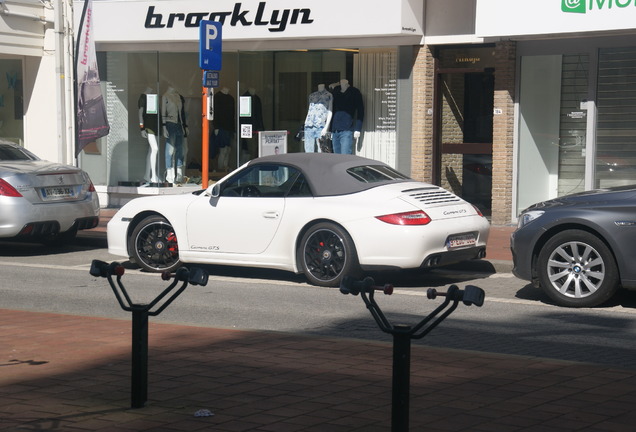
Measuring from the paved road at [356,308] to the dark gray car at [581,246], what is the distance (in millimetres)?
229

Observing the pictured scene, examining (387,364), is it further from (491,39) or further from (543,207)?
(491,39)

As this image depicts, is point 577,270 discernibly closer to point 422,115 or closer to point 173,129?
point 422,115

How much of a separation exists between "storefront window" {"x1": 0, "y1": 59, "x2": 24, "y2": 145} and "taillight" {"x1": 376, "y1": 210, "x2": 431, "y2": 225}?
549 inches

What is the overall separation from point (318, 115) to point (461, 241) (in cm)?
889

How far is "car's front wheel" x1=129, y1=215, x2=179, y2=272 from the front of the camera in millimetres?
12734

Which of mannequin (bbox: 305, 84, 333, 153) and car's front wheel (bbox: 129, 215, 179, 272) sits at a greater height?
mannequin (bbox: 305, 84, 333, 153)

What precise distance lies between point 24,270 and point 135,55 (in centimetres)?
955

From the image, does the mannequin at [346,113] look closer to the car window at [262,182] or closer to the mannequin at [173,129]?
the mannequin at [173,129]

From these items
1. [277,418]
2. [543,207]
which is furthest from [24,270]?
[277,418]

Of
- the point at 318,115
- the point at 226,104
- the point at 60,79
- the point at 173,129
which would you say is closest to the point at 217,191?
the point at 318,115

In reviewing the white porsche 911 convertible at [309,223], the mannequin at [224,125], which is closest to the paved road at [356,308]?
the white porsche 911 convertible at [309,223]

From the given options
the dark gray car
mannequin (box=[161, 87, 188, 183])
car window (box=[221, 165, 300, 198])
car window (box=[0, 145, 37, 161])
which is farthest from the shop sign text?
the dark gray car

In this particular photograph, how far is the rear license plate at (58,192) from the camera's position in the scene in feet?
47.3

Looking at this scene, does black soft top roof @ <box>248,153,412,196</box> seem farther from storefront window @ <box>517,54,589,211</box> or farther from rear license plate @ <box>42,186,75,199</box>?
storefront window @ <box>517,54,589,211</box>
